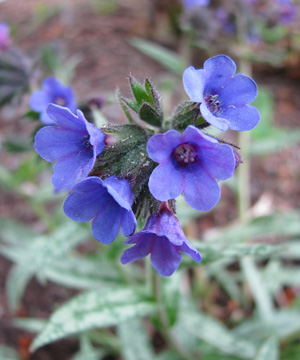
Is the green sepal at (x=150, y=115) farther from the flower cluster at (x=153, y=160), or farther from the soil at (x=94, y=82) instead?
the soil at (x=94, y=82)

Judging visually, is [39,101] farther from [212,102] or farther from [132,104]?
[212,102]

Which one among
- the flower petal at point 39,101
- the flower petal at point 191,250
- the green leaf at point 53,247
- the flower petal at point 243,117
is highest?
the flower petal at point 243,117

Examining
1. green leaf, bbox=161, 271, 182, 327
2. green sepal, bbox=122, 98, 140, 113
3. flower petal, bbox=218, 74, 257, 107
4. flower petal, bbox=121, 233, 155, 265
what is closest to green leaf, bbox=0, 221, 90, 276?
green leaf, bbox=161, 271, 182, 327

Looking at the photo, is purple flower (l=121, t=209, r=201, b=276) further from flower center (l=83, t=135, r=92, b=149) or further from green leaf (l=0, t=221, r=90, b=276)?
green leaf (l=0, t=221, r=90, b=276)

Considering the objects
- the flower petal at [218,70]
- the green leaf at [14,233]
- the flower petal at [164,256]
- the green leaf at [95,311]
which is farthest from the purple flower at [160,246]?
the green leaf at [14,233]

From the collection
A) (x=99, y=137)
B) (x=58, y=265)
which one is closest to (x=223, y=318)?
(x=58, y=265)
